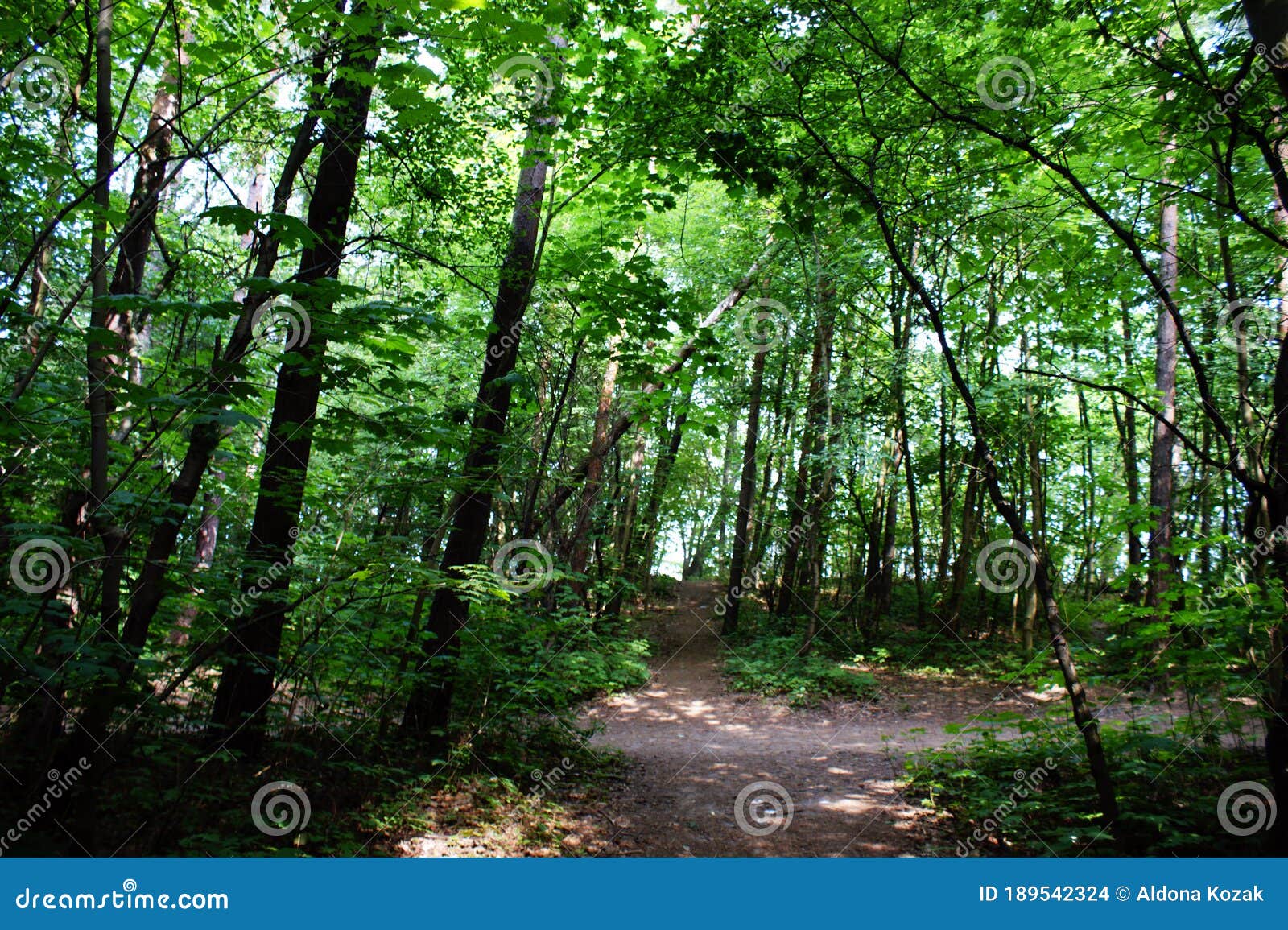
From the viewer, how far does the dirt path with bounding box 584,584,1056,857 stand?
15.9ft

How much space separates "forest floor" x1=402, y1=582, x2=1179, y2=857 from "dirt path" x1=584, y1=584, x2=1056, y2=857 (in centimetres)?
2

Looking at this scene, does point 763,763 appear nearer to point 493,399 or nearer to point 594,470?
point 493,399

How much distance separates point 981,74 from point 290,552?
17.2 feet

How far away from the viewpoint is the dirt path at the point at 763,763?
4.86 metres

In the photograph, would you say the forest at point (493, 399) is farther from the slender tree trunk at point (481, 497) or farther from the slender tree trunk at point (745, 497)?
the slender tree trunk at point (745, 497)

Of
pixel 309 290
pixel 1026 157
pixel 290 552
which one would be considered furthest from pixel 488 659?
pixel 1026 157

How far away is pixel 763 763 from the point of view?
732cm

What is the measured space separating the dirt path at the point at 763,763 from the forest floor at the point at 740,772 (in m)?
0.02

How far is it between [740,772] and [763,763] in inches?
24.6

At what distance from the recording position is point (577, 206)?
21.6 feet

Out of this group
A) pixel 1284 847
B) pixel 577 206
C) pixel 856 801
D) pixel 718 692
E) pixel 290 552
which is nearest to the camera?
pixel 1284 847

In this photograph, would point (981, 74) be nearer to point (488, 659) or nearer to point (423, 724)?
point (488, 659)

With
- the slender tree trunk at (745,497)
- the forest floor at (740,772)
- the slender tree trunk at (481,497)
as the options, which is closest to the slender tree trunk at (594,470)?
the forest floor at (740,772)

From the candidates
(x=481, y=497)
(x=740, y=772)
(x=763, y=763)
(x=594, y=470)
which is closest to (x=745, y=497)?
(x=594, y=470)
